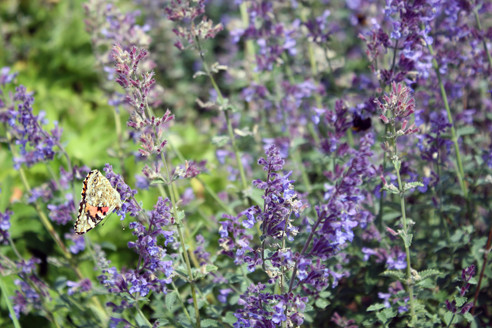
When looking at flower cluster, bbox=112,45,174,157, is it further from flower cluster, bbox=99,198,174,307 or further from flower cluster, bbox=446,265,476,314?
flower cluster, bbox=446,265,476,314

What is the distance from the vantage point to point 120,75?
244cm

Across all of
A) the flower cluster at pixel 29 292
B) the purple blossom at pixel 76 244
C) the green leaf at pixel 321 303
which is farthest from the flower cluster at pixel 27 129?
the green leaf at pixel 321 303

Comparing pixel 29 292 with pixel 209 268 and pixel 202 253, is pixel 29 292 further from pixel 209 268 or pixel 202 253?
pixel 209 268

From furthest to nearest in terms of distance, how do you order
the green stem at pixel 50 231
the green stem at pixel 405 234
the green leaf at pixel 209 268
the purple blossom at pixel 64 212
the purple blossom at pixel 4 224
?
the green stem at pixel 50 231 → the purple blossom at pixel 64 212 → the purple blossom at pixel 4 224 → the green leaf at pixel 209 268 → the green stem at pixel 405 234

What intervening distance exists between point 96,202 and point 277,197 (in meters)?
0.95

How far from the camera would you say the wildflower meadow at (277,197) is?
247 centimetres

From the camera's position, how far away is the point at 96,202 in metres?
2.56

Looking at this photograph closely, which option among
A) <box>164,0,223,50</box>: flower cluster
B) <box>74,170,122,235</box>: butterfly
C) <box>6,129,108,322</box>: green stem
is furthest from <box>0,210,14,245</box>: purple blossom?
<box>164,0,223,50</box>: flower cluster

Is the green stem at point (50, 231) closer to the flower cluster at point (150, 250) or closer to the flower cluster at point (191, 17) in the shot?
the flower cluster at point (150, 250)

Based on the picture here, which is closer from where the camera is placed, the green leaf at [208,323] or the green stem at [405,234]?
the green stem at [405,234]

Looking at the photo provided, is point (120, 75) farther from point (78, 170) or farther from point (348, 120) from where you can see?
point (348, 120)

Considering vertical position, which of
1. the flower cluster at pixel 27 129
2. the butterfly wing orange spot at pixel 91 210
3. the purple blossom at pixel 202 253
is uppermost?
the flower cluster at pixel 27 129

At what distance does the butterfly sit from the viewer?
2.53 metres

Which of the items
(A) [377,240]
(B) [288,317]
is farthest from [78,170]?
(A) [377,240]
